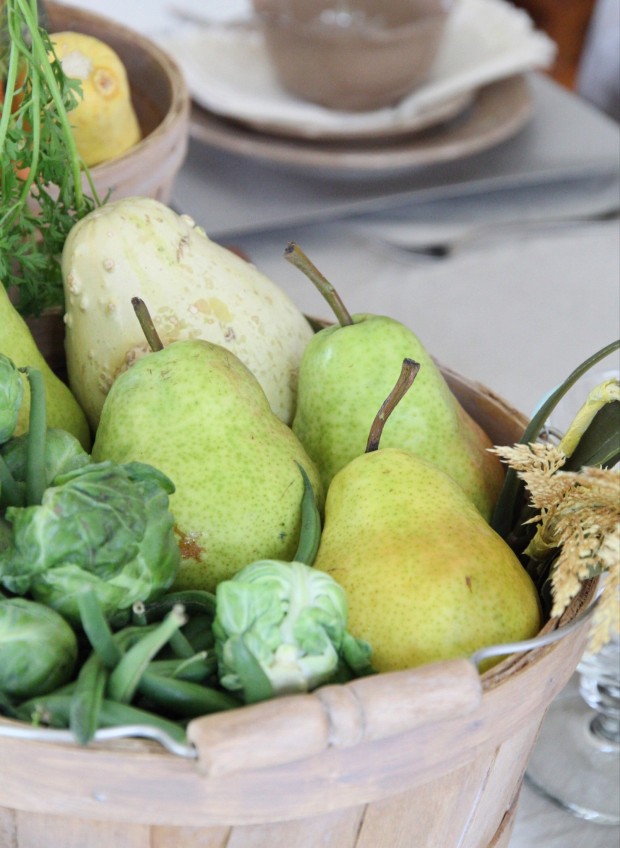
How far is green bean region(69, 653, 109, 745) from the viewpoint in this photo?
34cm

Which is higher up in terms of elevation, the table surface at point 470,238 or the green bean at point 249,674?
the green bean at point 249,674

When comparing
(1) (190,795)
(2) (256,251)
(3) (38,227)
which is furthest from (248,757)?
(2) (256,251)

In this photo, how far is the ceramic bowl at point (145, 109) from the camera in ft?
2.44

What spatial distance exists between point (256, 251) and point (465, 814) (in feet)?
2.53

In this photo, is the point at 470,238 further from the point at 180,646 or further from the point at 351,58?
the point at 180,646

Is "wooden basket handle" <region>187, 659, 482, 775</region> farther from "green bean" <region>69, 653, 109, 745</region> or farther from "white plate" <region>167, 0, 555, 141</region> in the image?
"white plate" <region>167, 0, 555, 141</region>

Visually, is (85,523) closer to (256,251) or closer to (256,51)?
(256,251)

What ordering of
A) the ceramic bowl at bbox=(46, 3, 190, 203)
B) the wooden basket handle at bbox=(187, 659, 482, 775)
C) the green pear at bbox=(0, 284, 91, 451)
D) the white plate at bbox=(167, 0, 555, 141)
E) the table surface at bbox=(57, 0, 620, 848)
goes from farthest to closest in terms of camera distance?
1. the white plate at bbox=(167, 0, 555, 141)
2. the table surface at bbox=(57, 0, 620, 848)
3. the ceramic bowl at bbox=(46, 3, 190, 203)
4. the green pear at bbox=(0, 284, 91, 451)
5. the wooden basket handle at bbox=(187, 659, 482, 775)

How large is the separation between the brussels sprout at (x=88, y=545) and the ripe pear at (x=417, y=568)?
0.10 metres

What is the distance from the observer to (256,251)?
3.65ft

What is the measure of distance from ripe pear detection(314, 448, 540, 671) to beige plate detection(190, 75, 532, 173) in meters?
0.65

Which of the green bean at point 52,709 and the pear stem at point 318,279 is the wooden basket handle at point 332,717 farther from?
the pear stem at point 318,279

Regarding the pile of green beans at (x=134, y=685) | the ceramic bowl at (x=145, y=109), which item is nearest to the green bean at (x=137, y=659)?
the pile of green beans at (x=134, y=685)

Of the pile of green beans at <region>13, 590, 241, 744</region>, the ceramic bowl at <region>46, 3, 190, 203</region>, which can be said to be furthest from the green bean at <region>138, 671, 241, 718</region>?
the ceramic bowl at <region>46, 3, 190, 203</region>
